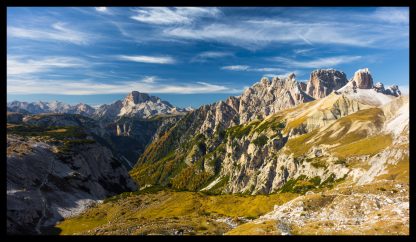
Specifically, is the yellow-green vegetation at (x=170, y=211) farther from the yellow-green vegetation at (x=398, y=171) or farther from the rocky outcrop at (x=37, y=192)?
the yellow-green vegetation at (x=398, y=171)

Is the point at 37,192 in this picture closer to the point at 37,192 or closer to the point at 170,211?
the point at 37,192

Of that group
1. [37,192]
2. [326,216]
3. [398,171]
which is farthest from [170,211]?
[326,216]

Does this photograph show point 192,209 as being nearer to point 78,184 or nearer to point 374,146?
point 78,184

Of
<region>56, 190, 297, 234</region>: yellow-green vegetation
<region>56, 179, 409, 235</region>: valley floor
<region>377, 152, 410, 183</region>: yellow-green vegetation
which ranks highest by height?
<region>377, 152, 410, 183</region>: yellow-green vegetation

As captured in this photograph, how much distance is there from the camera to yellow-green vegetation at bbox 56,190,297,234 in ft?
381

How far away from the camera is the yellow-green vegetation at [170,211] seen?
11603cm

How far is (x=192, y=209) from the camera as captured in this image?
14700 cm

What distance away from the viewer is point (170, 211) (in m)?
146

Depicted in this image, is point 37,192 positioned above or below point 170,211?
above

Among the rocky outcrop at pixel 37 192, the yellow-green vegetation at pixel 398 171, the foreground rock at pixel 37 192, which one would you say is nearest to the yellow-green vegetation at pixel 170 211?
the foreground rock at pixel 37 192

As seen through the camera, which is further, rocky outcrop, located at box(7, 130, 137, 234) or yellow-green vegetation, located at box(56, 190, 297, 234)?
rocky outcrop, located at box(7, 130, 137, 234)

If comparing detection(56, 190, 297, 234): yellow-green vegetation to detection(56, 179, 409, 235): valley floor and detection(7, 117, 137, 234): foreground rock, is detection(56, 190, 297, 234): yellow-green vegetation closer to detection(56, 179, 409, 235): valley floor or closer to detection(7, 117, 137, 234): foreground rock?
detection(56, 179, 409, 235): valley floor

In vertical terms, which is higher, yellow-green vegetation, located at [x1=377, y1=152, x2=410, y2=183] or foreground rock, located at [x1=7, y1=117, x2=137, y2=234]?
yellow-green vegetation, located at [x1=377, y1=152, x2=410, y2=183]

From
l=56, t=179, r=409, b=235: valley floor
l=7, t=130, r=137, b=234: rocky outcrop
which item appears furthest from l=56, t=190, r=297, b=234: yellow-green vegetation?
l=7, t=130, r=137, b=234: rocky outcrop
